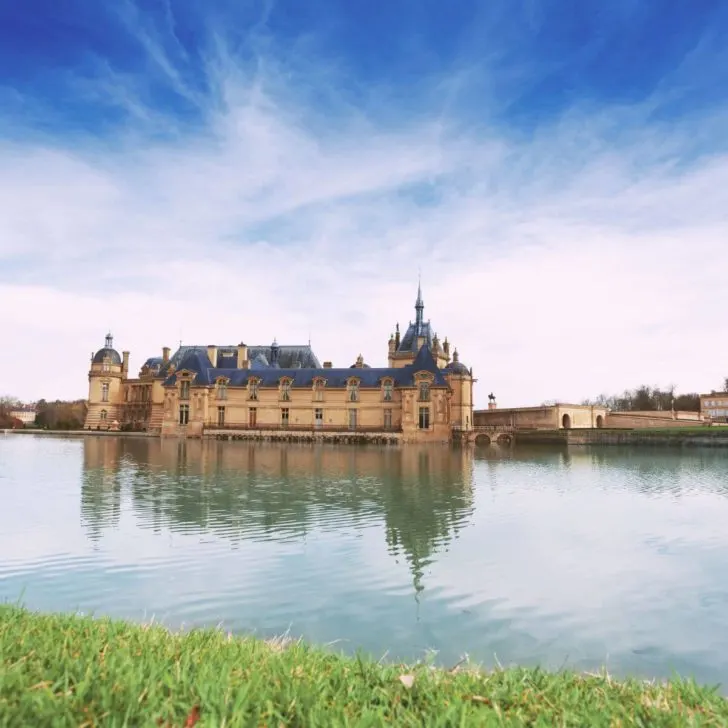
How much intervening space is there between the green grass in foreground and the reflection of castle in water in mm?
5098

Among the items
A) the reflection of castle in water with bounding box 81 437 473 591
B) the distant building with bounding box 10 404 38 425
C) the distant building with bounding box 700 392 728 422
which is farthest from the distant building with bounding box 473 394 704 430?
the distant building with bounding box 10 404 38 425

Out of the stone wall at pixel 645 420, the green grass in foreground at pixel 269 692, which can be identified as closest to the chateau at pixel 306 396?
the stone wall at pixel 645 420

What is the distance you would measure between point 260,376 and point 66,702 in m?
56.3

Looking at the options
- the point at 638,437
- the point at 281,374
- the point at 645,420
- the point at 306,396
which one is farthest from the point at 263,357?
the point at 645,420

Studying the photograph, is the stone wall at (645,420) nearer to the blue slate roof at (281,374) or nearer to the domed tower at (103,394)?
the blue slate roof at (281,374)

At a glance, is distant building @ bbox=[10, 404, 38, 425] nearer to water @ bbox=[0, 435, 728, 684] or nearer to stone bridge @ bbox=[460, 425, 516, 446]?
stone bridge @ bbox=[460, 425, 516, 446]

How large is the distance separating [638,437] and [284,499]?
37.6 meters

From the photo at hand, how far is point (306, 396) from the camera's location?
57969 millimetres

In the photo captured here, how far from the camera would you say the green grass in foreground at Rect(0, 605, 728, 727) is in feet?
10.1

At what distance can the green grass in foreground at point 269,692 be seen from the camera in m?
3.09

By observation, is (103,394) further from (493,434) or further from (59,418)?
(493,434)

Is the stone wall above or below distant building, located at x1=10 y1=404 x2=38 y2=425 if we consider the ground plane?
below

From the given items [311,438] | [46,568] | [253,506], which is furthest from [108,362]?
[46,568]

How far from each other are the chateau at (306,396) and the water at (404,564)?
32.3 m
